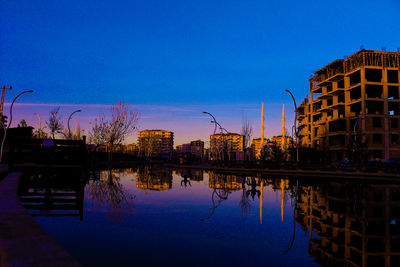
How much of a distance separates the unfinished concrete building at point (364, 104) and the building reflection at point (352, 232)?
46.8 metres

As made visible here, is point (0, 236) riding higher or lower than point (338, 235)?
higher

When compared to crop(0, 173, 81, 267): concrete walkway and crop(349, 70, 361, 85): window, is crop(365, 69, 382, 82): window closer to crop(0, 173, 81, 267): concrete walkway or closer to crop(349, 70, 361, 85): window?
crop(349, 70, 361, 85): window

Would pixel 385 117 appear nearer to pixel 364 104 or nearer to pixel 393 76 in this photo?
pixel 364 104

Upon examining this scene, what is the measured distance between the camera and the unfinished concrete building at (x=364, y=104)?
57531mm

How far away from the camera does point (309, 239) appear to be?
6430 mm

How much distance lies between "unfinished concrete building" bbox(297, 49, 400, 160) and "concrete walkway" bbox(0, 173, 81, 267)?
54.5 m

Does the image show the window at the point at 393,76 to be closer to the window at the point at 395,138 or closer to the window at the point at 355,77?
the window at the point at 355,77

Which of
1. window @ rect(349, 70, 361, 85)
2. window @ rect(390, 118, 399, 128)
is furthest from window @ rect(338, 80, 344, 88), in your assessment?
window @ rect(390, 118, 399, 128)

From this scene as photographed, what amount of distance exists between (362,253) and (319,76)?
7634cm

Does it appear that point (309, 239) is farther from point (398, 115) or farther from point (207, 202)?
point (398, 115)

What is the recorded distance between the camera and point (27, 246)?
400 cm

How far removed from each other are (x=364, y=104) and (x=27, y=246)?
2490 inches

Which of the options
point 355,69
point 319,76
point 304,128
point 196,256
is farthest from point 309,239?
point 304,128

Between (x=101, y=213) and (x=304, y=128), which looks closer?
(x=101, y=213)
